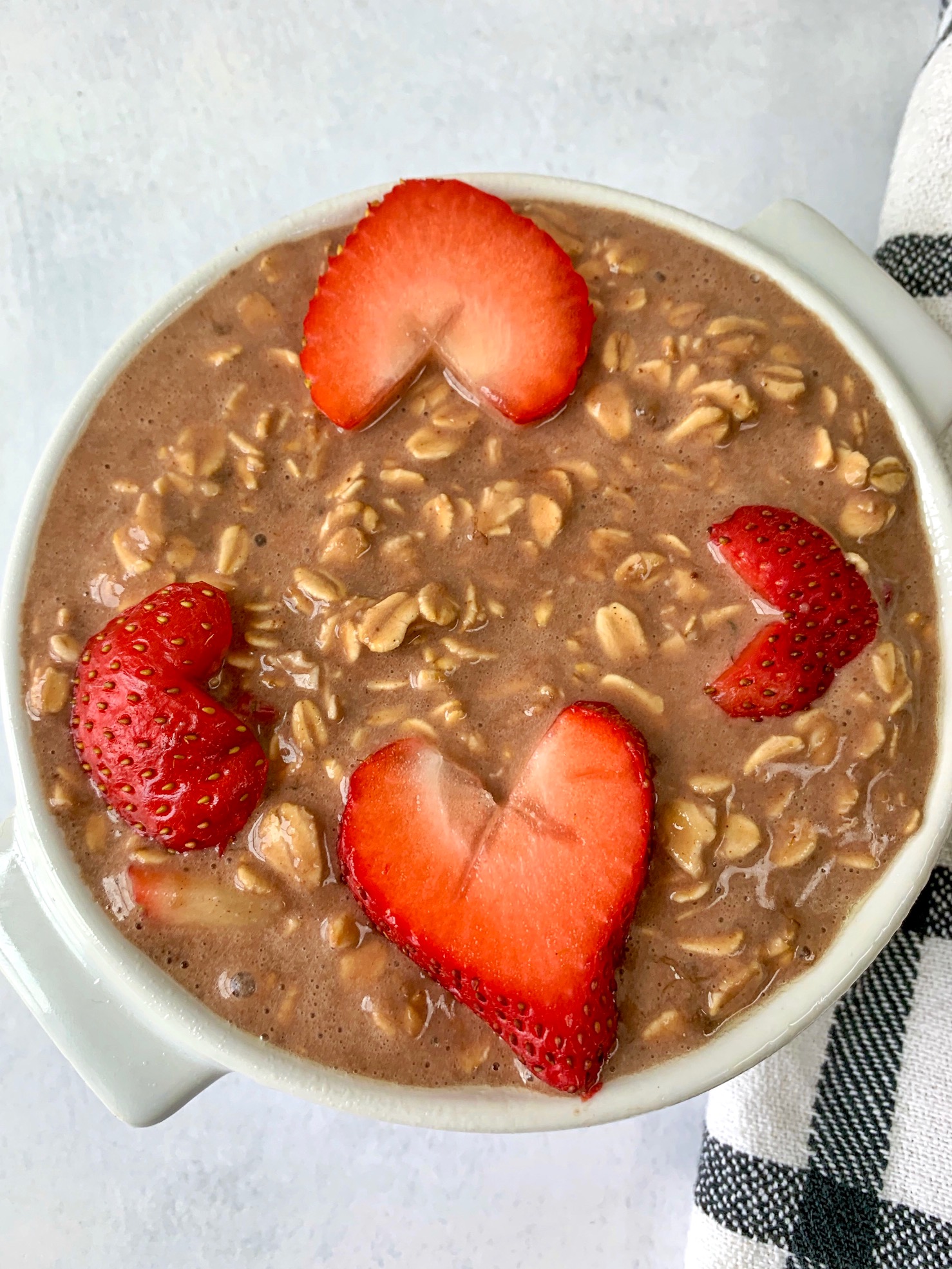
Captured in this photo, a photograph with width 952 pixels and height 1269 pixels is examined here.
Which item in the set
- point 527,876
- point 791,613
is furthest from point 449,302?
point 527,876

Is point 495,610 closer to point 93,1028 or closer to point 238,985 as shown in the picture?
point 238,985

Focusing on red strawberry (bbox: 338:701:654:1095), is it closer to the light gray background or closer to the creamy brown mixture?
the creamy brown mixture

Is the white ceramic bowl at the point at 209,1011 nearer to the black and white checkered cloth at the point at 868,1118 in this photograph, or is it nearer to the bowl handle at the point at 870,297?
the bowl handle at the point at 870,297

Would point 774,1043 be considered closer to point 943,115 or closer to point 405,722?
point 405,722

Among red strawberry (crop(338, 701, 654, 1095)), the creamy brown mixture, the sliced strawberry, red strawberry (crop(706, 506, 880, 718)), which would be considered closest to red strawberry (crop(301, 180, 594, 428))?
the creamy brown mixture

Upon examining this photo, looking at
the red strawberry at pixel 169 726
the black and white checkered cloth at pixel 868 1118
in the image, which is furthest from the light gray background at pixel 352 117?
the red strawberry at pixel 169 726
